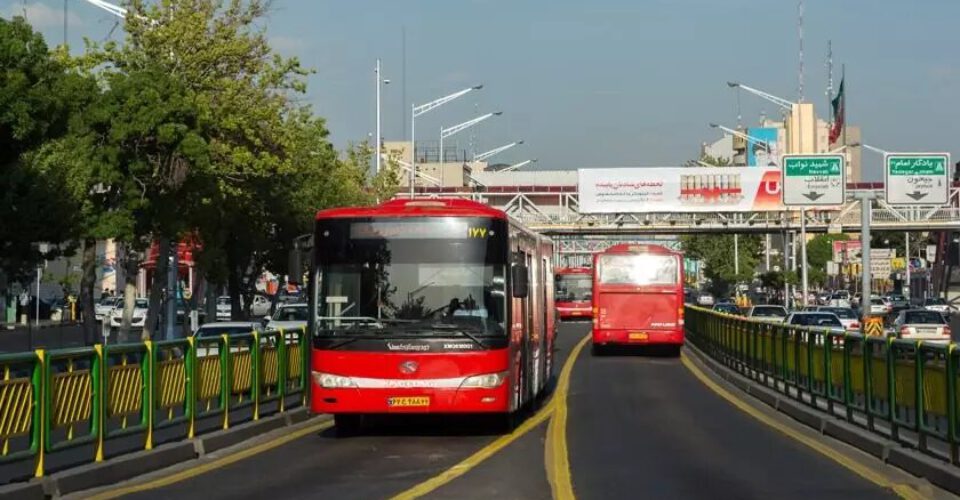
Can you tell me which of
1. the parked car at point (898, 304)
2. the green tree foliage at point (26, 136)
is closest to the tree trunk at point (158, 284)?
the green tree foliage at point (26, 136)

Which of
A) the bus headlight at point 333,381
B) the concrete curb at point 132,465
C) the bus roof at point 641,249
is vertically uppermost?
the bus roof at point 641,249

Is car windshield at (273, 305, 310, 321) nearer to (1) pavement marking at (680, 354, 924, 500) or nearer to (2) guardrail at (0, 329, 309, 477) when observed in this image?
(1) pavement marking at (680, 354, 924, 500)

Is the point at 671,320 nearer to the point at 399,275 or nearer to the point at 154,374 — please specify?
the point at 399,275

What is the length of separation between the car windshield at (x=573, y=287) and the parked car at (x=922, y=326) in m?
32.4

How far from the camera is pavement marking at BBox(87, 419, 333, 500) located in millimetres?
13523

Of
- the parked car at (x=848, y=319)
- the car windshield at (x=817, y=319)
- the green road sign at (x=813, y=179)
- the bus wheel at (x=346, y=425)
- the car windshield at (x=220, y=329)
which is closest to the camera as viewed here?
the bus wheel at (x=346, y=425)

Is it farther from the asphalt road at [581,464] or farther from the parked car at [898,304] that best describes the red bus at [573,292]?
the asphalt road at [581,464]

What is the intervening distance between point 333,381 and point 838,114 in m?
70.5

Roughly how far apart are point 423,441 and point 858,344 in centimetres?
602

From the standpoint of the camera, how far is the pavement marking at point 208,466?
44.4ft

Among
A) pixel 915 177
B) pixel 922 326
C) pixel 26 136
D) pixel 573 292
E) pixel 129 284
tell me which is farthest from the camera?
pixel 573 292

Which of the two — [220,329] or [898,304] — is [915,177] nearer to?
[220,329]

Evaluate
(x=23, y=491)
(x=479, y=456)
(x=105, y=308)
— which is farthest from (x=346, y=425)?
(x=105, y=308)

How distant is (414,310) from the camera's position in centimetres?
1864
